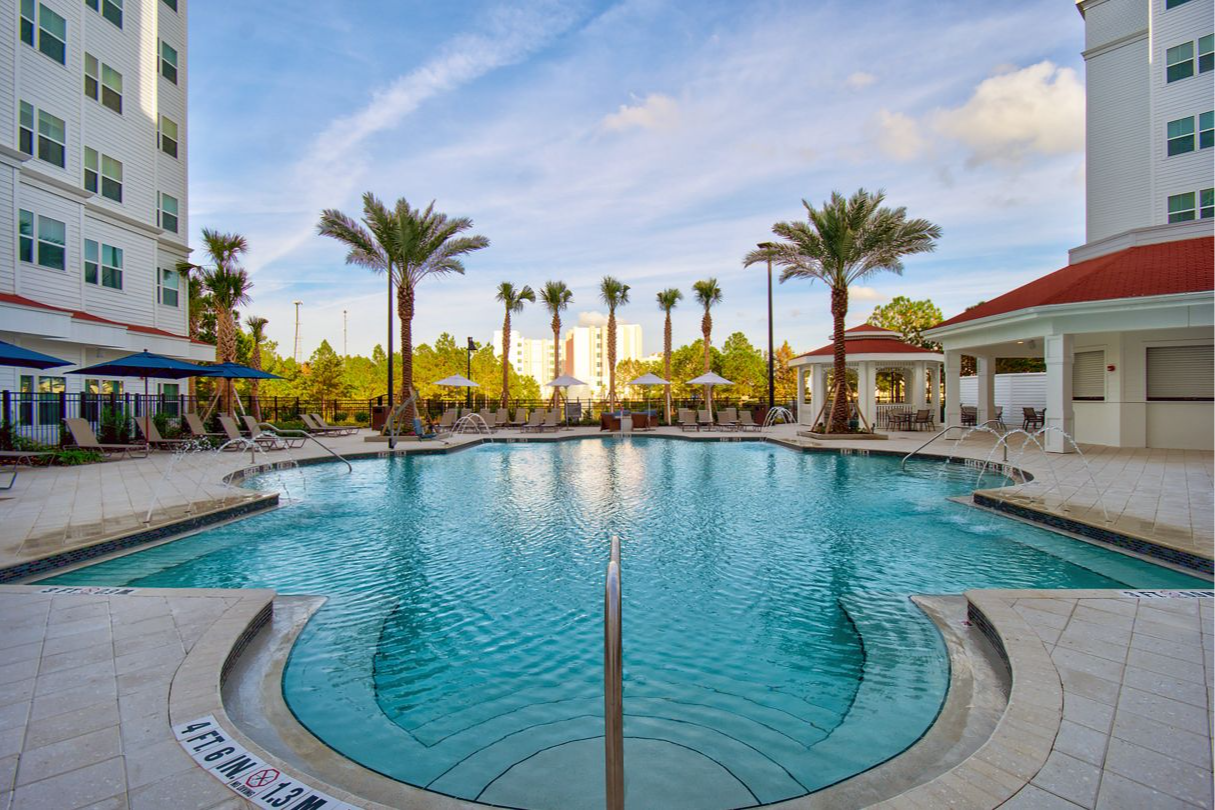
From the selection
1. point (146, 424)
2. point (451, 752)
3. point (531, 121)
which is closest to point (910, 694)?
point (451, 752)

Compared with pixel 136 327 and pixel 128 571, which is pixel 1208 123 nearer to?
pixel 128 571

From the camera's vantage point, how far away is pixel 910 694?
374cm

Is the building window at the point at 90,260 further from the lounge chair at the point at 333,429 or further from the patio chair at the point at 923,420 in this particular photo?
the patio chair at the point at 923,420

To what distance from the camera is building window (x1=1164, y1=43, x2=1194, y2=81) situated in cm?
1734

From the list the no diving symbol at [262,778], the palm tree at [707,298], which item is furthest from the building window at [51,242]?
the palm tree at [707,298]

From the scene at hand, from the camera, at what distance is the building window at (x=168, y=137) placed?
21141 millimetres

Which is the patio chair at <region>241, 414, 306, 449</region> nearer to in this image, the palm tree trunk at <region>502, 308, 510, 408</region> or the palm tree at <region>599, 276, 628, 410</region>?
the palm tree trunk at <region>502, 308, 510, 408</region>

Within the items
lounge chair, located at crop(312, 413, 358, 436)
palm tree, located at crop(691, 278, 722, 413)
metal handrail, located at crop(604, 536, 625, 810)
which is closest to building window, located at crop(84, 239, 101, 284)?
lounge chair, located at crop(312, 413, 358, 436)

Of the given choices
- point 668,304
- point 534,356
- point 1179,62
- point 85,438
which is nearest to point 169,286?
point 85,438

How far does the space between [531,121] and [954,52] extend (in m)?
13.7

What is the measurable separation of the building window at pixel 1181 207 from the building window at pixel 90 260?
32.1 m

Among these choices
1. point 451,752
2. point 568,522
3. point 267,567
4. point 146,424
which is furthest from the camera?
point 146,424

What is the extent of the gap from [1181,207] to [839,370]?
10.5m

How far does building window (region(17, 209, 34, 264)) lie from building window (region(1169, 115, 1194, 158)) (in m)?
31.9
